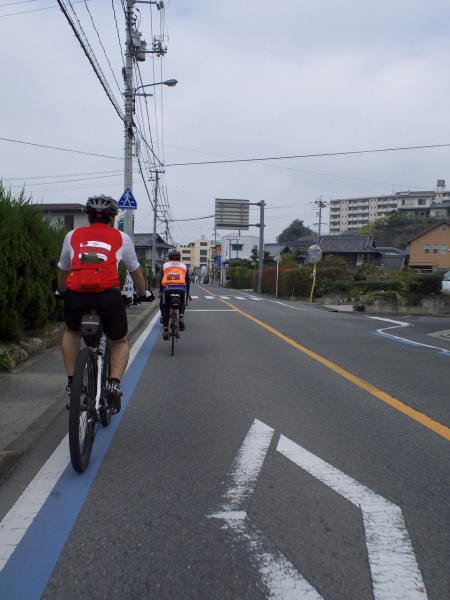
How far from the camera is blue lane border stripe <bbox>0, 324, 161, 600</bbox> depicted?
88.9 inches

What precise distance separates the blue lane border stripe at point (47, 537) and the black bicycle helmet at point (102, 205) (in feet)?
5.77

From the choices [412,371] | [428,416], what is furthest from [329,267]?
[428,416]

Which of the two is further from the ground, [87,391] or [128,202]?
[128,202]

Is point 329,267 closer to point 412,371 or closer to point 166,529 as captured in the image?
point 412,371

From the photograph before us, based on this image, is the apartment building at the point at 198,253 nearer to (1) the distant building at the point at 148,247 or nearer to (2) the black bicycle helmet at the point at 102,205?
(1) the distant building at the point at 148,247

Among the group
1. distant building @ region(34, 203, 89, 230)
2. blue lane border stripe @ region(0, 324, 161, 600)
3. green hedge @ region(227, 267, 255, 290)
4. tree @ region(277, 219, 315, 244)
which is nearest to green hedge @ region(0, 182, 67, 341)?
blue lane border stripe @ region(0, 324, 161, 600)

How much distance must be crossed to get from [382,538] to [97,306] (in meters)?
2.28

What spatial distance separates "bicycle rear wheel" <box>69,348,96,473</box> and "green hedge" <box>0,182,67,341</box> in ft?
10.1

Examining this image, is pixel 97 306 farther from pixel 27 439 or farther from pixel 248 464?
pixel 248 464

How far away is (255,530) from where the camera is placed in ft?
8.98

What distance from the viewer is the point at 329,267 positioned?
32.2m

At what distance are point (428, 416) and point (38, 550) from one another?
3.76 meters

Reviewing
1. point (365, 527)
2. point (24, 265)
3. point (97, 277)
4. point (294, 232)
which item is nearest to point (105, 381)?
point (97, 277)

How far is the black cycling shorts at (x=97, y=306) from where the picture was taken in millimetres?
3697
